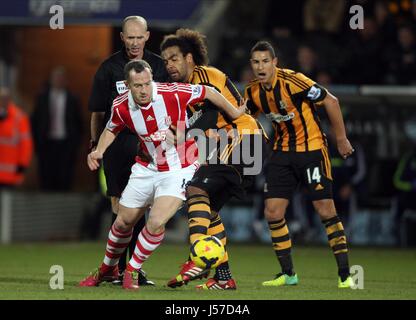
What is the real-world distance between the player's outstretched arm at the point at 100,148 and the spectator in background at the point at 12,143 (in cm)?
751

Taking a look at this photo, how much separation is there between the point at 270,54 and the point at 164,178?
1633 mm

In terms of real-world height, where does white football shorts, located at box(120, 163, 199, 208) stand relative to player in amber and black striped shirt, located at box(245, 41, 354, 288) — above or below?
below

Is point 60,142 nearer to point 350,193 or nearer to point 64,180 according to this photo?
point 64,180

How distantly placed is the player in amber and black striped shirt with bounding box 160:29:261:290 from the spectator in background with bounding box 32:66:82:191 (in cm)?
786

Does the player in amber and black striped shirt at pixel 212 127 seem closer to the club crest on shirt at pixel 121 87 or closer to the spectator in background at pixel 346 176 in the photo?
the club crest on shirt at pixel 121 87

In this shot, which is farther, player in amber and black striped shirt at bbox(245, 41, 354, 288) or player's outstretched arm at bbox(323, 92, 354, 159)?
player in amber and black striped shirt at bbox(245, 41, 354, 288)

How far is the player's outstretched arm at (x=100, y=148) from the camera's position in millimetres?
9508

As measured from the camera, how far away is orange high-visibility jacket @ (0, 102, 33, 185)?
56.2 feet

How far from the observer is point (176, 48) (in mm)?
10047

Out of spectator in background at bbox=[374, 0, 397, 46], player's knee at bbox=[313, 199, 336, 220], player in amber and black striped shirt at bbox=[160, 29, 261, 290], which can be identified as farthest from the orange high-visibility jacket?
player's knee at bbox=[313, 199, 336, 220]

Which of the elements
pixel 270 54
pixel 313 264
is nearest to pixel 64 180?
pixel 313 264

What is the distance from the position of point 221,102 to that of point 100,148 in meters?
0.99

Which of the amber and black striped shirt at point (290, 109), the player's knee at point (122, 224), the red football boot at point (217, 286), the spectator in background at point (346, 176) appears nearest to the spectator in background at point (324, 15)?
the spectator in background at point (346, 176)

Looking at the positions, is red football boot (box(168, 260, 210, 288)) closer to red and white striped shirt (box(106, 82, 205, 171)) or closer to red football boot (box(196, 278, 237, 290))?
red football boot (box(196, 278, 237, 290))
